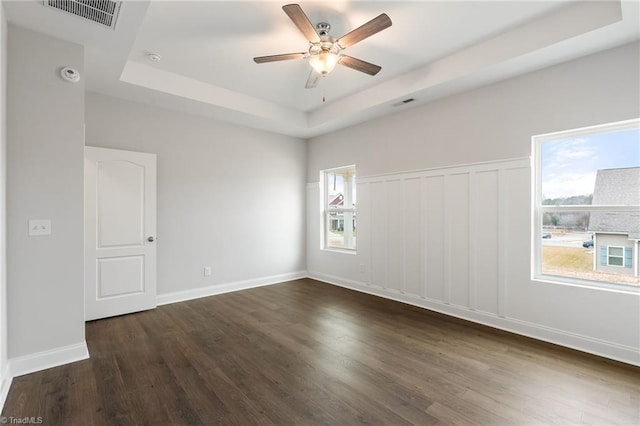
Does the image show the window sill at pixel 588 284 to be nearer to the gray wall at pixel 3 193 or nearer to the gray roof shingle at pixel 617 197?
the gray roof shingle at pixel 617 197

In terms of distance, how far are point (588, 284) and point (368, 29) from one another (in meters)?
3.21

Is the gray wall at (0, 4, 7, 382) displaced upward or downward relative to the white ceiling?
downward

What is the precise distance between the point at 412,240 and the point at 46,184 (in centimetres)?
413

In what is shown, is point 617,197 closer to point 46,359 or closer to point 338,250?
point 338,250

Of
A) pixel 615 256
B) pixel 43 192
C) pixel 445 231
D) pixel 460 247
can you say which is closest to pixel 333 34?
pixel 445 231

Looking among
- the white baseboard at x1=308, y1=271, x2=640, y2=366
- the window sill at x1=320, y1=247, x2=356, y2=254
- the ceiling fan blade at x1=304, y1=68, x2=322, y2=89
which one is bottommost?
the white baseboard at x1=308, y1=271, x2=640, y2=366

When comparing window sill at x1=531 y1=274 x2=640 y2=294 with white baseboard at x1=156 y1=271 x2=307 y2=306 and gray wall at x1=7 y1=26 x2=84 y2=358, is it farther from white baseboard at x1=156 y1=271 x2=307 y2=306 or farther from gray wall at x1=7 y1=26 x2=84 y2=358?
gray wall at x1=7 y1=26 x2=84 y2=358

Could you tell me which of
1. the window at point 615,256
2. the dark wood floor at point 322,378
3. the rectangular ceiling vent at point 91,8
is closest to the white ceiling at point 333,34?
the rectangular ceiling vent at point 91,8

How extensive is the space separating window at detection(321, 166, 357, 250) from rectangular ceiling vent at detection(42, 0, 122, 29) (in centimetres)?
382

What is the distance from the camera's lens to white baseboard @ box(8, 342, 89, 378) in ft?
7.89

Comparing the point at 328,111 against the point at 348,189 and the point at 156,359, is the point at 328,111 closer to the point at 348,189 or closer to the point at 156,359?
the point at 348,189

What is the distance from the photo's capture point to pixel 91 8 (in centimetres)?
231

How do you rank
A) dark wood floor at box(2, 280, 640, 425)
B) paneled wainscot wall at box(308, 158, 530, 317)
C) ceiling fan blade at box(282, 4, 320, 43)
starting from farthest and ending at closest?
paneled wainscot wall at box(308, 158, 530, 317) → ceiling fan blade at box(282, 4, 320, 43) → dark wood floor at box(2, 280, 640, 425)

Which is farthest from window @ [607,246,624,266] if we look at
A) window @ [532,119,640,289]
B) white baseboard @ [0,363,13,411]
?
white baseboard @ [0,363,13,411]
